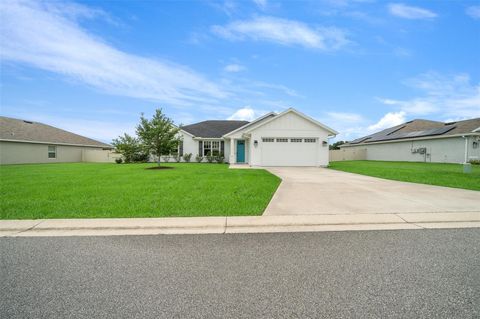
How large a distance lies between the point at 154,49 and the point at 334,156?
93.2ft

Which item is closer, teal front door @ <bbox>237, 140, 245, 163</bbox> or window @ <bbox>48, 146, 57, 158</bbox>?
teal front door @ <bbox>237, 140, 245, 163</bbox>

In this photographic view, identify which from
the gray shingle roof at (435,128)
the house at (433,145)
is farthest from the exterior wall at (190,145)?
the gray shingle roof at (435,128)

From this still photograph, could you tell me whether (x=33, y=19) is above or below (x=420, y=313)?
above

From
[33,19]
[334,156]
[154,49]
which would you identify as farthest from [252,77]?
[334,156]

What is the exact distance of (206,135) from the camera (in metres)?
25.1

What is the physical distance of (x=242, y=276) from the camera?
9.07 feet

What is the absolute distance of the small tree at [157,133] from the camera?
1717 cm

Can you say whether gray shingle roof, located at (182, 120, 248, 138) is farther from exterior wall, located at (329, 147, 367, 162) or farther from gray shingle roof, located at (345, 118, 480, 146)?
gray shingle roof, located at (345, 118, 480, 146)

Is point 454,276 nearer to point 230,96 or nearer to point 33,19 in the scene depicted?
point 33,19

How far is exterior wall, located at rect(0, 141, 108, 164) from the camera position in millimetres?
21997

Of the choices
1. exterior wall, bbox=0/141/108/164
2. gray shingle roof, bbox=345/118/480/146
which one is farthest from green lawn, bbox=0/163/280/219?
gray shingle roof, bbox=345/118/480/146

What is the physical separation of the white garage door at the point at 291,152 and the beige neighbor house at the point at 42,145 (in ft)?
68.2

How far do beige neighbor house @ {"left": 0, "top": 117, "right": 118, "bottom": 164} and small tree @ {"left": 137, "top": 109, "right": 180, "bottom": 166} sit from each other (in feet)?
45.0

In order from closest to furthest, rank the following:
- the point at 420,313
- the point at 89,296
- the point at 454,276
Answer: the point at 420,313
the point at 89,296
the point at 454,276
